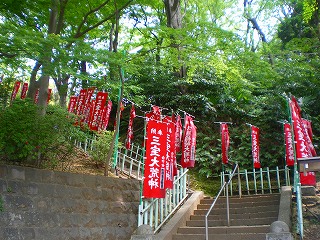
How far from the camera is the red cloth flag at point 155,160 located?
730 cm

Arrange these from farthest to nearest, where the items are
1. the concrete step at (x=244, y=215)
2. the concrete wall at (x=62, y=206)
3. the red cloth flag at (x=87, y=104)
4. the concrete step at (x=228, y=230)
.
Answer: the red cloth flag at (x=87, y=104)
the concrete step at (x=244, y=215)
the concrete step at (x=228, y=230)
the concrete wall at (x=62, y=206)

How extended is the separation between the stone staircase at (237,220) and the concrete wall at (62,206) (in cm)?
167

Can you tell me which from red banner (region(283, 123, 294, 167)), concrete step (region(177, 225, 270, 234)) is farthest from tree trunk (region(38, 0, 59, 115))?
red banner (region(283, 123, 294, 167))

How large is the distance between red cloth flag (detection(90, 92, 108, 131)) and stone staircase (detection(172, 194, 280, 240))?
197 inches

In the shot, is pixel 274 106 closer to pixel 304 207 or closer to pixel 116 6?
pixel 304 207

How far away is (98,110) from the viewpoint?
12.3 meters

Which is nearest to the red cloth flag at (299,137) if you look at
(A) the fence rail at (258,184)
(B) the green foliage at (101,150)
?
(A) the fence rail at (258,184)

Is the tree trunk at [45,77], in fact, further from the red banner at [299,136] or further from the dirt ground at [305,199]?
the red banner at [299,136]

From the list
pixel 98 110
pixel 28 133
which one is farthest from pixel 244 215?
pixel 98 110

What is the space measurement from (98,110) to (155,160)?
5.40m

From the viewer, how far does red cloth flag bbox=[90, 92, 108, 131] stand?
12.2m

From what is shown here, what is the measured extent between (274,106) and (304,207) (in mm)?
8278

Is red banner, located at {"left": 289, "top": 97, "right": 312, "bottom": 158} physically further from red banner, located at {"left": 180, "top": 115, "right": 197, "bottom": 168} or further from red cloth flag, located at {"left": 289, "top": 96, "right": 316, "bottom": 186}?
red banner, located at {"left": 180, "top": 115, "right": 197, "bottom": 168}

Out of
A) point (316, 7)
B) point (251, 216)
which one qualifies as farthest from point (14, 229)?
point (316, 7)
